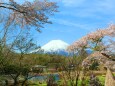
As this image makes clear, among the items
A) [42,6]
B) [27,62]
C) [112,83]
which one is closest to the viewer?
[112,83]

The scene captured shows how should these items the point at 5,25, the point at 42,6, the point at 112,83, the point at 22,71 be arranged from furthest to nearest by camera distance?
the point at 22,71 < the point at 5,25 < the point at 42,6 < the point at 112,83

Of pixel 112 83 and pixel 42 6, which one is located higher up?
pixel 42 6

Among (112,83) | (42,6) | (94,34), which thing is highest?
(42,6)

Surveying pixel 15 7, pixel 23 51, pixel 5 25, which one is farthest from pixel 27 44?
pixel 15 7

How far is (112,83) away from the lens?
698 inches

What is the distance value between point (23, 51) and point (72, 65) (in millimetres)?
4947

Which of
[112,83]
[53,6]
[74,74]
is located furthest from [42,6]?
[74,74]

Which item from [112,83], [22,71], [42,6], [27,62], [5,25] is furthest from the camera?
[27,62]

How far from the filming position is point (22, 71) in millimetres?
26297

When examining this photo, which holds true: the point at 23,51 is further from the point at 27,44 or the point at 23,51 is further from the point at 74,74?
the point at 74,74

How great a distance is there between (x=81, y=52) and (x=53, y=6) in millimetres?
8345

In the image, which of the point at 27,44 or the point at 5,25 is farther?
the point at 27,44

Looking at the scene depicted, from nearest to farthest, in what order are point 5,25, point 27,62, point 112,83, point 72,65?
point 112,83 → point 5,25 → point 27,62 → point 72,65

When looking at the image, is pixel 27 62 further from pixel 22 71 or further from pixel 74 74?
pixel 74 74
